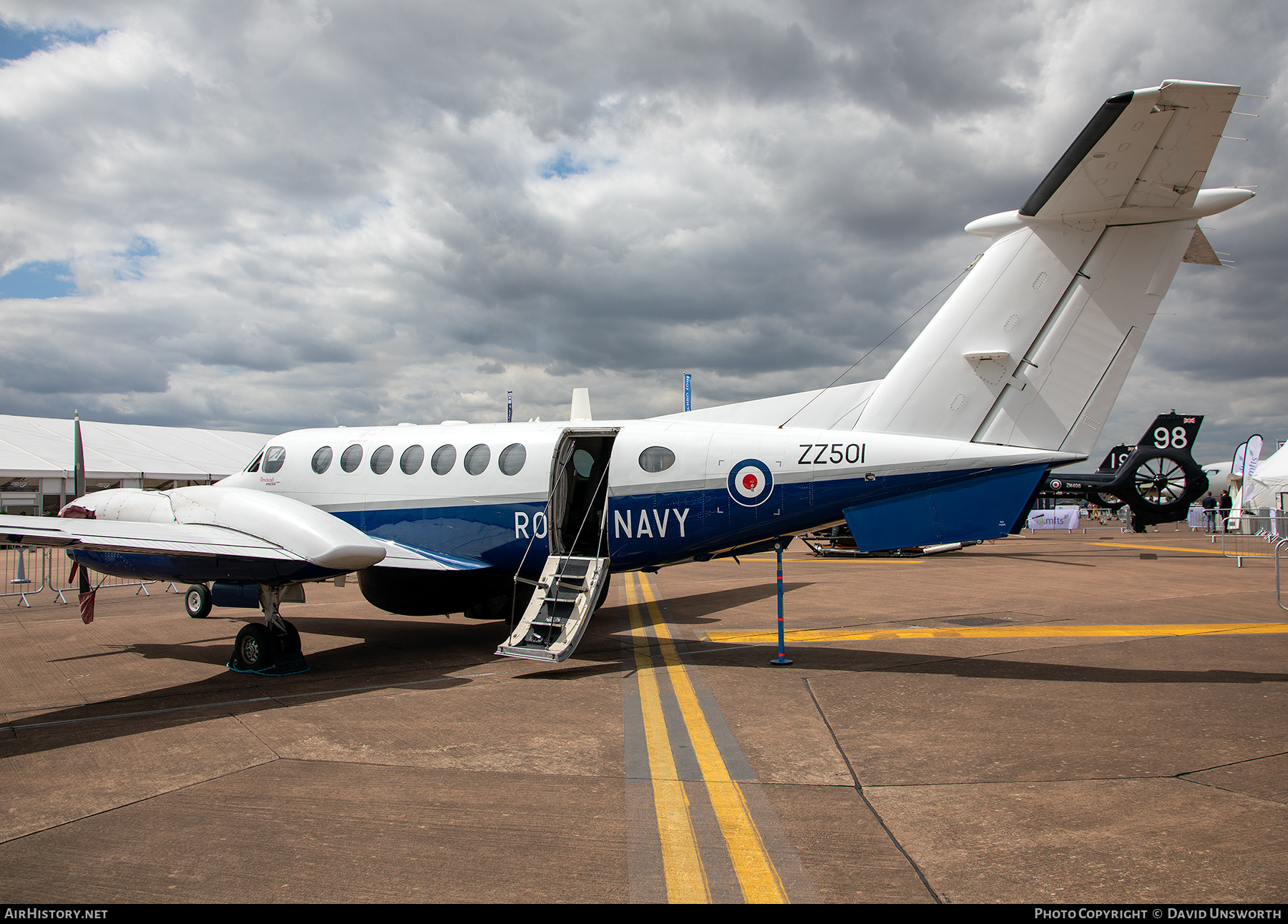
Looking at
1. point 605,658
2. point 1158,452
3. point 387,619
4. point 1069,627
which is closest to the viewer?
point 605,658

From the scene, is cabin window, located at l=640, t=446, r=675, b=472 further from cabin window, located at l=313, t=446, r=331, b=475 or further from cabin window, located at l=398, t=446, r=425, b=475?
cabin window, located at l=313, t=446, r=331, b=475

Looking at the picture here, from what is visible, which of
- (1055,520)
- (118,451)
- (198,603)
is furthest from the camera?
(1055,520)

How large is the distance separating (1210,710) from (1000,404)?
3.68m

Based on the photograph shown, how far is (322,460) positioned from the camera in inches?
479

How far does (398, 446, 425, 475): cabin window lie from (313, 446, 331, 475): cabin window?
146 cm

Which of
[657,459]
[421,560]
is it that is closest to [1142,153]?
[657,459]

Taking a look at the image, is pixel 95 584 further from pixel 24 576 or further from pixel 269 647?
pixel 269 647

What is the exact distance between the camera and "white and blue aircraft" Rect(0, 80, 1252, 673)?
8102 millimetres

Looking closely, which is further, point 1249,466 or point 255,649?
point 1249,466

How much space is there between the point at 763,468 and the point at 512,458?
369cm

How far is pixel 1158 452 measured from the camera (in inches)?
1368

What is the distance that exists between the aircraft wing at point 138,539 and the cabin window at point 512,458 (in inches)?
116
